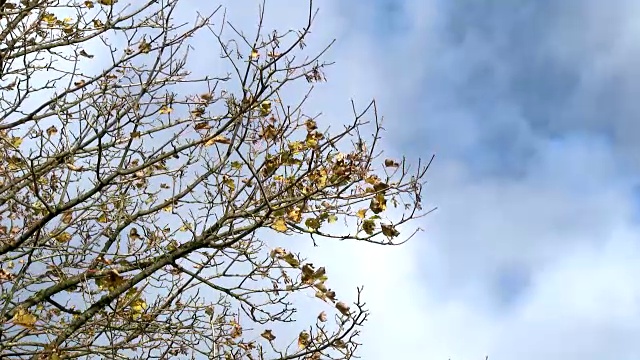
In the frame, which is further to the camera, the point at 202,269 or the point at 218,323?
the point at 218,323

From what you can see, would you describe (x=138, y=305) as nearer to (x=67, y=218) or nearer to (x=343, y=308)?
(x=67, y=218)

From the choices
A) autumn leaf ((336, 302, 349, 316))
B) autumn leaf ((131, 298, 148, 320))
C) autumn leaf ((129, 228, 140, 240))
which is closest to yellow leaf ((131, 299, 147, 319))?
autumn leaf ((131, 298, 148, 320))

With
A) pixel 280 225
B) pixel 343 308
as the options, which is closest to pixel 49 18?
pixel 280 225

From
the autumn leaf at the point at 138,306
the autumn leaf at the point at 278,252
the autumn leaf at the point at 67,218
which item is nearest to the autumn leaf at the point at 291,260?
the autumn leaf at the point at 278,252

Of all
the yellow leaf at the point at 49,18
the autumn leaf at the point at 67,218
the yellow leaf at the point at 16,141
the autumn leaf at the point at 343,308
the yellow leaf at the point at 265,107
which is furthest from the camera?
the yellow leaf at the point at 49,18

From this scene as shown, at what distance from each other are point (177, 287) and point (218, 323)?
0.58 meters

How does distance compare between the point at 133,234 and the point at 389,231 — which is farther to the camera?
the point at 133,234

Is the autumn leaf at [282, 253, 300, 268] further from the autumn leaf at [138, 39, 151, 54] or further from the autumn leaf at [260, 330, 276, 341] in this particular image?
the autumn leaf at [138, 39, 151, 54]

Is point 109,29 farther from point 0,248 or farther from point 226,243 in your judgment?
point 226,243

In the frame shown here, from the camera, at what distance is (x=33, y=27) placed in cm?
793

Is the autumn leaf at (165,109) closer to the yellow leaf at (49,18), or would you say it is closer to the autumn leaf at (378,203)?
the yellow leaf at (49,18)

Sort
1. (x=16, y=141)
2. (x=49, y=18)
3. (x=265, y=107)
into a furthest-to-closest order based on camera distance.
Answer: (x=49, y=18)
(x=16, y=141)
(x=265, y=107)

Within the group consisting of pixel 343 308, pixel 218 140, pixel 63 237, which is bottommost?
pixel 343 308

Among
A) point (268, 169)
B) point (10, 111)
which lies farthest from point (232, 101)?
point (10, 111)
